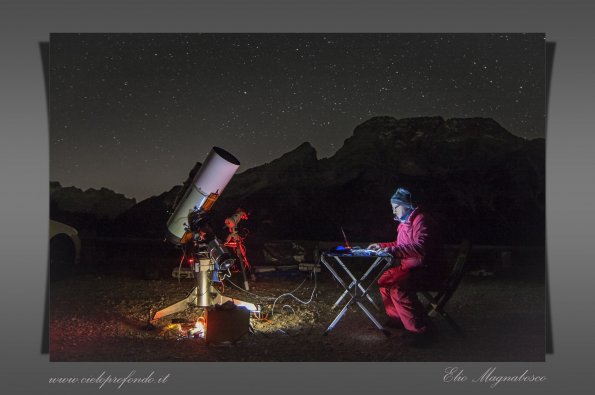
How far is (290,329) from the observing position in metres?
5.49

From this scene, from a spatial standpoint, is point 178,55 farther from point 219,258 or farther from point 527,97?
point 527,97

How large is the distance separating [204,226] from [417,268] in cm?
200

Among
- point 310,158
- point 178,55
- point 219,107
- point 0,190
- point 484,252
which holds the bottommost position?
point 484,252

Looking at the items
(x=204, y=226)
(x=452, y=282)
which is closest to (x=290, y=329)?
(x=204, y=226)

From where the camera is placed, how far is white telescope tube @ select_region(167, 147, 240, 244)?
206 inches

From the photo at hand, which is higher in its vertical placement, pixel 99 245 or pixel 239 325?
pixel 99 245

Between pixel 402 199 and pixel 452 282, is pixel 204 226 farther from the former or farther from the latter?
pixel 452 282

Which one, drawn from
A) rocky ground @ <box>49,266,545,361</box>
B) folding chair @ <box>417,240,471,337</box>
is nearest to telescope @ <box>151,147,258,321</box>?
rocky ground @ <box>49,266,545,361</box>

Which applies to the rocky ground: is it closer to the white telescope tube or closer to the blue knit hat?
the white telescope tube

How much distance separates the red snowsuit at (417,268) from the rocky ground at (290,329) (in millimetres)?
319

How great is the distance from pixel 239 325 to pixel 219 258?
0.80 metres

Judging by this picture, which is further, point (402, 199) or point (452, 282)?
point (402, 199)
